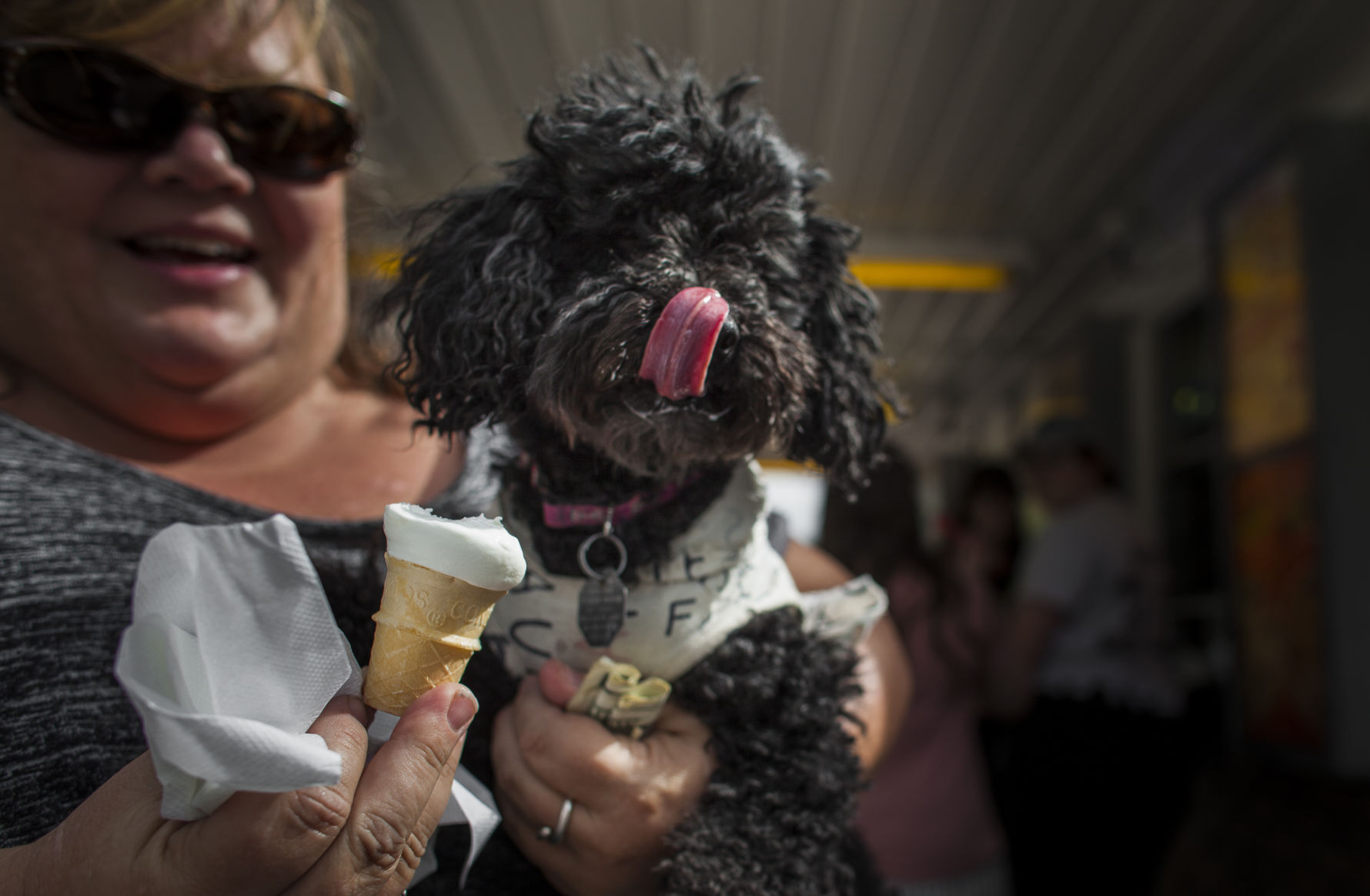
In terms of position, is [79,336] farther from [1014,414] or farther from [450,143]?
[1014,414]

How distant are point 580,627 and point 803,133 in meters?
5.31

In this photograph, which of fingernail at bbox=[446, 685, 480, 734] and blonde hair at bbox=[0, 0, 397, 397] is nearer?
fingernail at bbox=[446, 685, 480, 734]

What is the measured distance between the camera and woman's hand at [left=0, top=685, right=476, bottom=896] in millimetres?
722

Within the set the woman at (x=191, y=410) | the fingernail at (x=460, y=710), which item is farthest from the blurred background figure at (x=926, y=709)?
the fingernail at (x=460, y=710)

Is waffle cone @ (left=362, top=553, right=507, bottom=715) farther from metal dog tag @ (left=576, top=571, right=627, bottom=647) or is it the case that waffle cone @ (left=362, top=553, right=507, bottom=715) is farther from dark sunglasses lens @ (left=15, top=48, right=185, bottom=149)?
dark sunglasses lens @ (left=15, top=48, right=185, bottom=149)

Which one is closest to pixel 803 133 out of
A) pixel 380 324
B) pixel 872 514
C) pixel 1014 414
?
pixel 872 514

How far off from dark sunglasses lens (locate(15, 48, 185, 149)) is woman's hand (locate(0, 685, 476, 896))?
1001 millimetres

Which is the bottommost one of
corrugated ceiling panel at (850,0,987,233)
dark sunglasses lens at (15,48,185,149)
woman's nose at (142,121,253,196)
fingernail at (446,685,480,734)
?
fingernail at (446,685,480,734)

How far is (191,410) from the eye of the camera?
1.45m

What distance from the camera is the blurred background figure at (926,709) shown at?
2.73m

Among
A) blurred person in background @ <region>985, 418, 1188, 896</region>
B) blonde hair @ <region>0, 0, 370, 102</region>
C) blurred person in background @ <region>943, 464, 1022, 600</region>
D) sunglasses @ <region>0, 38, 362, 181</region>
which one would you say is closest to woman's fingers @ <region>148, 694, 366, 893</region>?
sunglasses @ <region>0, 38, 362, 181</region>

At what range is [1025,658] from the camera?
3.38m

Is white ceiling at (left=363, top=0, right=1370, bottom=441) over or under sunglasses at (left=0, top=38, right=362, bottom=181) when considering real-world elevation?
over

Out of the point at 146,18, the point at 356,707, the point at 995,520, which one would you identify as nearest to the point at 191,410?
the point at 146,18
